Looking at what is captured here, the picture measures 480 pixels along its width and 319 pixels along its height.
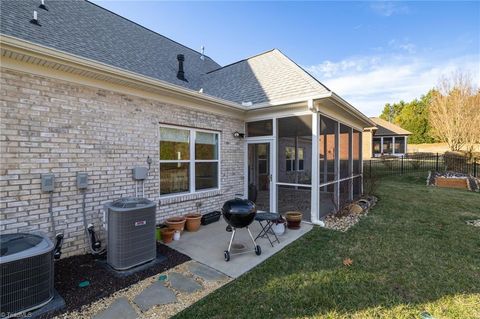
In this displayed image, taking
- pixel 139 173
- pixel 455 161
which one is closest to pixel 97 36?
pixel 139 173

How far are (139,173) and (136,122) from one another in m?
1.05

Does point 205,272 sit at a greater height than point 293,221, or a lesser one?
lesser

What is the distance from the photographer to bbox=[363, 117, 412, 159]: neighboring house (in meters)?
24.6

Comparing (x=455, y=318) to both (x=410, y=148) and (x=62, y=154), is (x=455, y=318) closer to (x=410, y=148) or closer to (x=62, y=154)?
(x=62, y=154)

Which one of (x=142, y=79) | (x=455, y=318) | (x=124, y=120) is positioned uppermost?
(x=142, y=79)

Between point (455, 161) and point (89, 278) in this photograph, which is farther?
point (455, 161)

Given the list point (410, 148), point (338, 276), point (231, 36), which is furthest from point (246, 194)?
point (410, 148)

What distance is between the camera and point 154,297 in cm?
286

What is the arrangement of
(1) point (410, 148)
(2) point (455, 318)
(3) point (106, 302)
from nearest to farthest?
(2) point (455, 318) → (3) point (106, 302) → (1) point (410, 148)

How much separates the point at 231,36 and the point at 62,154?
318 inches

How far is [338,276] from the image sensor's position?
3.35 m

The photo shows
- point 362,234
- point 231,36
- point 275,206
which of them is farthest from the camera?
point 231,36

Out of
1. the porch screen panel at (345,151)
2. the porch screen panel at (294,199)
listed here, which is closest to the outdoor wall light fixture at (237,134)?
the porch screen panel at (294,199)

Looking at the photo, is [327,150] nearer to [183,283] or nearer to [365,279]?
[365,279]
